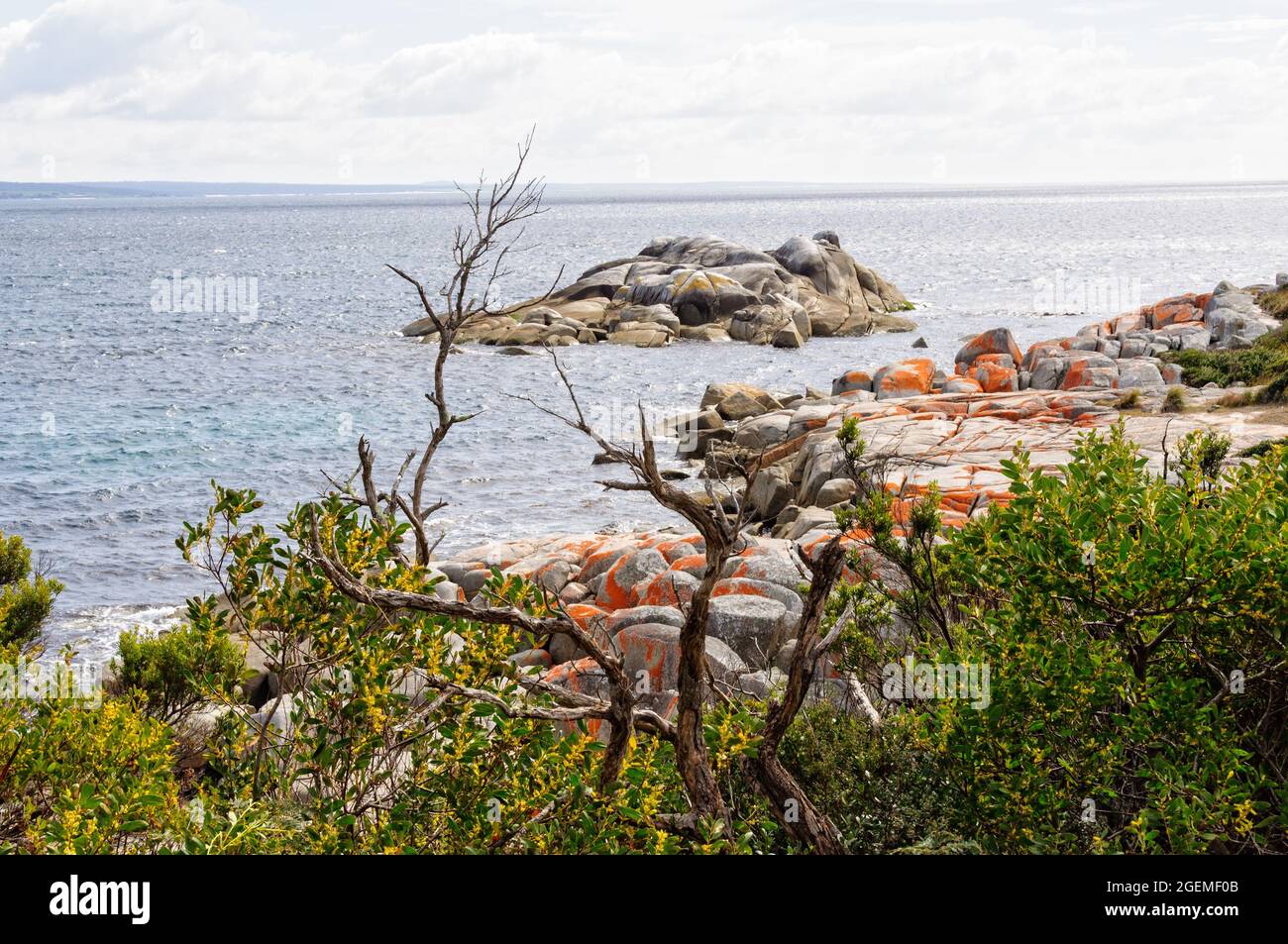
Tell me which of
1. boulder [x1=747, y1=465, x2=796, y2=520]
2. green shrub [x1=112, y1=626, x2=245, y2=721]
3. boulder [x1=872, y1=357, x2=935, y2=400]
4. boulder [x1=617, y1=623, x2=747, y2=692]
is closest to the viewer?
boulder [x1=617, y1=623, x2=747, y2=692]

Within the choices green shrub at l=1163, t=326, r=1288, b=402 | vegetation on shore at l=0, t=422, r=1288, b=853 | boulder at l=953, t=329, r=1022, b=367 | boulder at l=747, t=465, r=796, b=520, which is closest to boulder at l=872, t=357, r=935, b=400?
boulder at l=953, t=329, r=1022, b=367

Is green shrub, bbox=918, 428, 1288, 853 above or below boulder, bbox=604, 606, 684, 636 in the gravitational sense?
above

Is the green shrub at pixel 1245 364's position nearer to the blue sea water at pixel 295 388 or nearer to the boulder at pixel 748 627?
the blue sea water at pixel 295 388

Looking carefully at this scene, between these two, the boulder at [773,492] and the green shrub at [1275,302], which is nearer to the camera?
the boulder at [773,492]

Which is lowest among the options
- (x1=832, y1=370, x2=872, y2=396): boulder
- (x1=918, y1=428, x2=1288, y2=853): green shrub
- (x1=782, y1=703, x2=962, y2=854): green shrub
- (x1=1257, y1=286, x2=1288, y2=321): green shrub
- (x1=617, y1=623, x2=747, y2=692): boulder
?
(x1=617, y1=623, x2=747, y2=692): boulder

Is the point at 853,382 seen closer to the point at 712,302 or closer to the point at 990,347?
the point at 990,347

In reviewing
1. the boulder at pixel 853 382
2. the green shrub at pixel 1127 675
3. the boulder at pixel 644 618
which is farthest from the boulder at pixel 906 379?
the green shrub at pixel 1127 675

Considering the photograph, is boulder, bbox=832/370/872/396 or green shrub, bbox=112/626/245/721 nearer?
green shrub, bbox=112/626/245/721

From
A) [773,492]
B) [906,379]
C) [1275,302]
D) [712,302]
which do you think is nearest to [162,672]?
[773,492]

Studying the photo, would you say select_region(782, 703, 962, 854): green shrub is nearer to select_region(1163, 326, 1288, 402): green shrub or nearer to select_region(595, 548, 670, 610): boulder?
select_region(595, 548, 670, 610): boulder

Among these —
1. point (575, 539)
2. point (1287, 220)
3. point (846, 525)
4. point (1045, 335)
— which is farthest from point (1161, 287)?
point (1287, 220)
